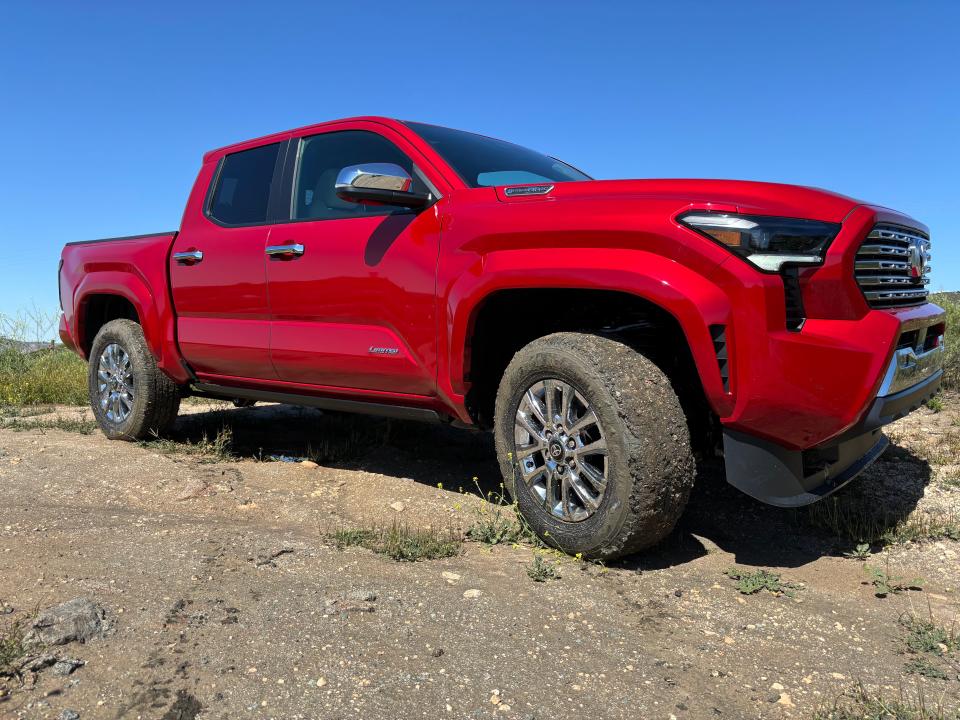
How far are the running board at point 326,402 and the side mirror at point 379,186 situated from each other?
3.42 ft

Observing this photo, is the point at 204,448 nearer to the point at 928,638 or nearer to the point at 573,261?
the point at 573,261

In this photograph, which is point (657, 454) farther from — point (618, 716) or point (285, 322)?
Result: point (285, 322)

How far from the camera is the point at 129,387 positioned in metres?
5.41

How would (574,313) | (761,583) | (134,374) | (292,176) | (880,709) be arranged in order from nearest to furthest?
(880,709) → (761,583) → (574,313) → (292,176) → (134,374)

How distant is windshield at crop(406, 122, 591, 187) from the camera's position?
3824mm

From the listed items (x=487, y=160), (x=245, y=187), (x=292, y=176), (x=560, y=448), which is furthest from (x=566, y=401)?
(x=245, y=187)

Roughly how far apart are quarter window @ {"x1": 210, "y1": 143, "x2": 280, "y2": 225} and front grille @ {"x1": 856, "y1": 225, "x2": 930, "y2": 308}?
3.28 m

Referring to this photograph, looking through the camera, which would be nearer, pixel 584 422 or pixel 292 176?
pixel 584 422

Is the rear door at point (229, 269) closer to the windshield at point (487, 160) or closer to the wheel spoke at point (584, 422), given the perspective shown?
the windshield at point (487, 160)

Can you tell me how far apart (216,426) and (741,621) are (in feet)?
15.6

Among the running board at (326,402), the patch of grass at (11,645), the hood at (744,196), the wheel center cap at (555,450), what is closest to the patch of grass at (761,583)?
the wheel center cap at (555,450)

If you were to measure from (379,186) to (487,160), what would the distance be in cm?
82

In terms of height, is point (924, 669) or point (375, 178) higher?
point (375, 178)

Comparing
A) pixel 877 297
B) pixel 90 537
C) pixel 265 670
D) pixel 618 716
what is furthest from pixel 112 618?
pixel 877 297
